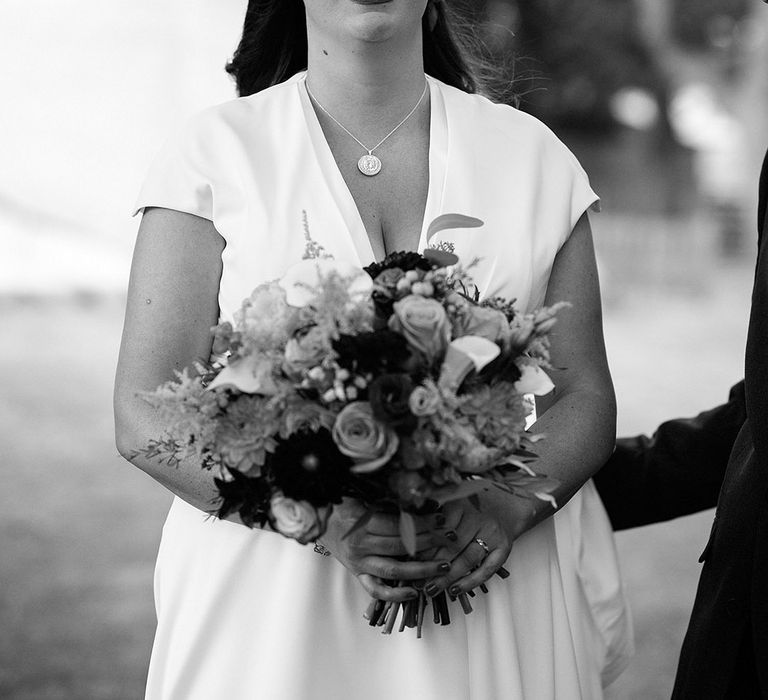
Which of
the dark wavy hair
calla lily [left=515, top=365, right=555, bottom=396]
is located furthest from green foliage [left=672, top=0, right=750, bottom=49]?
calla lily [left=515, top=365, right=555, bottom=396]

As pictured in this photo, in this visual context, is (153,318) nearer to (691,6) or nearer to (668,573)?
(668,573)

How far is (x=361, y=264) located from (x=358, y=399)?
56 cm

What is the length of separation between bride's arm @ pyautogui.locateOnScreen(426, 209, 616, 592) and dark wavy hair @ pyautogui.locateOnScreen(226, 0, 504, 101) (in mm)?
550

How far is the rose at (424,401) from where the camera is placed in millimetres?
1637

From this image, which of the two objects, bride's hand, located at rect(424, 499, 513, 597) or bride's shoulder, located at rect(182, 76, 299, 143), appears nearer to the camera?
bride's hand, located at rect(424, 499, 513, 597)

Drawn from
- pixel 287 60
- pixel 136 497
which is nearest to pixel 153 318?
pixel 287 60

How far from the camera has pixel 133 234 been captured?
11922 millimetres

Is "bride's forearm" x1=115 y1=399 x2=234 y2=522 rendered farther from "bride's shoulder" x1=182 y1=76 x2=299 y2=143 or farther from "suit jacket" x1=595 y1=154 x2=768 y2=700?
"suit jacket" x1=595 y1=154 x2=768 y2=700

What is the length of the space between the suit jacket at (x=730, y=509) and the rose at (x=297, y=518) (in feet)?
2.82

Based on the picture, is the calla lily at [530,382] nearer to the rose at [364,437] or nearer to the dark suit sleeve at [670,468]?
the rose at [364,437]

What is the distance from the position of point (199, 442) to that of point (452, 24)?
145 cm

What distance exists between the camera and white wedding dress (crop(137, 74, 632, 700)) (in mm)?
2143

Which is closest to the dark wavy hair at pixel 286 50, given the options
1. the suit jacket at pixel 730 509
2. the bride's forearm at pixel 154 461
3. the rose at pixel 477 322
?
the suit jacket at pixel 730 509

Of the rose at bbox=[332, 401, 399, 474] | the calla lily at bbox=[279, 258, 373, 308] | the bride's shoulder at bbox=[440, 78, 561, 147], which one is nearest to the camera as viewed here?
the rose at bbox=[332, 401, 399, 474]
